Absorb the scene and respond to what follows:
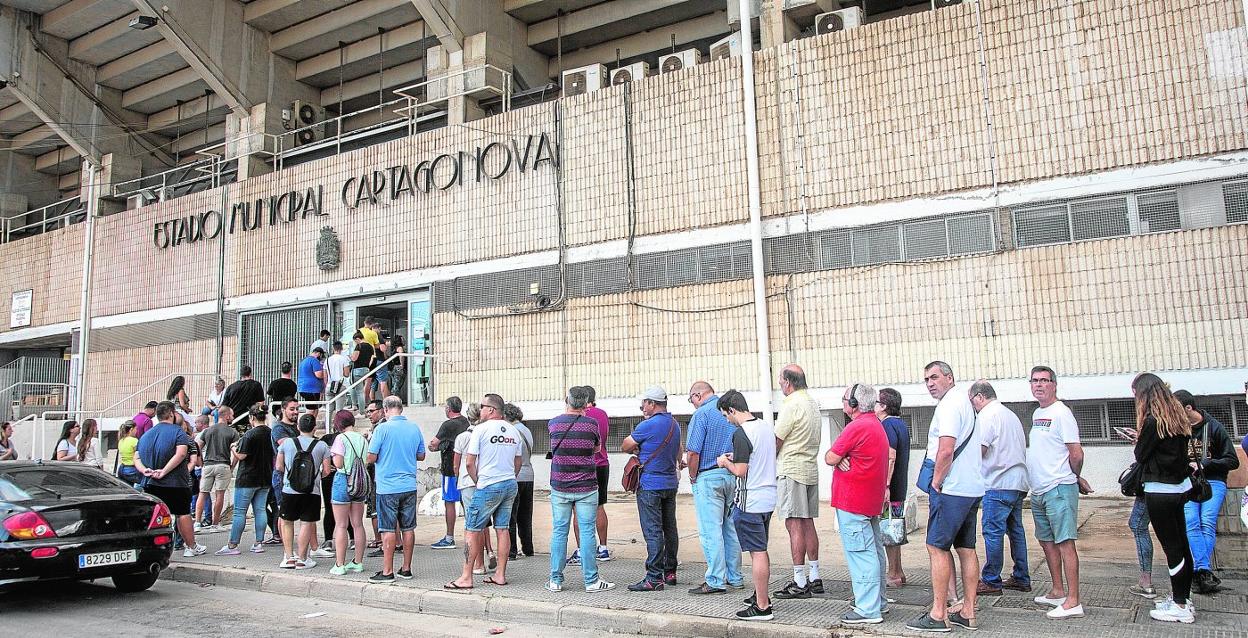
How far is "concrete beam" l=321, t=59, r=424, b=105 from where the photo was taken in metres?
21.7

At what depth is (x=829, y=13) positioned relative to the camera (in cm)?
1423

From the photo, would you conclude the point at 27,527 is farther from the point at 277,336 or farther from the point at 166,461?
the point at 277,336

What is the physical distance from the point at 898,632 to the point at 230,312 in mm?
18477

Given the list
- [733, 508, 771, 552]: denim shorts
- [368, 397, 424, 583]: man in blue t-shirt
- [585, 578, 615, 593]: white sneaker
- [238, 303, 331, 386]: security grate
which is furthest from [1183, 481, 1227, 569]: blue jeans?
[238, 303, 331, 386]: security grate

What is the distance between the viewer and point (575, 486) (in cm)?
781

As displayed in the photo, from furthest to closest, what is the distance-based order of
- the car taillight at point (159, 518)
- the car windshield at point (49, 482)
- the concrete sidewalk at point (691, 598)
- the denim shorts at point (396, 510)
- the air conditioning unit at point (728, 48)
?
the air conditioning unit at point (728, 48) < the car taillight at point (159, 518) < the denim shorts at point (396, 510) < the car windshield at point (49, 482) < the concrete sidewalk at point (691, 598)

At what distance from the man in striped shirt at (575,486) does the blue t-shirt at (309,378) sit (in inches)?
404

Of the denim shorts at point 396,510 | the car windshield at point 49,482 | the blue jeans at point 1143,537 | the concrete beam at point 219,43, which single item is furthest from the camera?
the concrete beam at point 219,43

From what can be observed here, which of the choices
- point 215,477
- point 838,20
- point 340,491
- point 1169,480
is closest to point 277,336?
point 215,477

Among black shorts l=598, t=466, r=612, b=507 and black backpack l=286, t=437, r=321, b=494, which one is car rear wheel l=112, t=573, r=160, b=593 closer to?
black backpack l=286, t=437, r=321, b=494

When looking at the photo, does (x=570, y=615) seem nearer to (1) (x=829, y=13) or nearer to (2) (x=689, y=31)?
(1) (x=829, y=13)

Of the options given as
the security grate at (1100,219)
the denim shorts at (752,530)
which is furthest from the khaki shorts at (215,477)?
the security grate at (1100,219)

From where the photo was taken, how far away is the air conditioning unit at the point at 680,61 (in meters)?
15.6

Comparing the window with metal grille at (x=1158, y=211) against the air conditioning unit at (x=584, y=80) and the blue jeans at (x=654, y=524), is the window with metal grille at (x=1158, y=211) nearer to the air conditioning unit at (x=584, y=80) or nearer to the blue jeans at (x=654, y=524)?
the blue jeans at (x=654, y=524)
